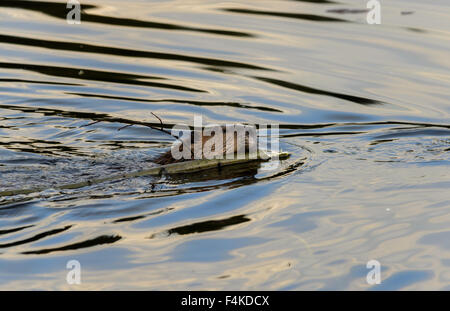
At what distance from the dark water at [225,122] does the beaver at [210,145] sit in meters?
0.17

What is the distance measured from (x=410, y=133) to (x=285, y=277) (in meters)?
3.60

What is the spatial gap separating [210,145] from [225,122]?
6.06 ft

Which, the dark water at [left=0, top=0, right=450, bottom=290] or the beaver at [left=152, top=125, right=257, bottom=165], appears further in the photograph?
the beaver at [left=152, top=125, right=257, bottom=165]

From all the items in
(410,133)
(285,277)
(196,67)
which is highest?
(196,67)

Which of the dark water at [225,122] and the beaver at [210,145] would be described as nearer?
the dark water at [225,122]

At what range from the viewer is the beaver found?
262 inches

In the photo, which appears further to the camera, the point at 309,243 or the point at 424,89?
the point at 424,89

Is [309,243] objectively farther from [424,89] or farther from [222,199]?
[424,89]

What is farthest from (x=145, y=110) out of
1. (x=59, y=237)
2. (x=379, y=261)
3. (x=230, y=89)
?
(x=379, y=261)

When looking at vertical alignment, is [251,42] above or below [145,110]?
above

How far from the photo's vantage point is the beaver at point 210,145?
21.8 feet

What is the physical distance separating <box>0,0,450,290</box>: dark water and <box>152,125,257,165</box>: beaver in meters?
0.17

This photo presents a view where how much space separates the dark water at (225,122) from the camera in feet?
17.0

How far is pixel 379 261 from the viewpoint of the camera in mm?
5234
